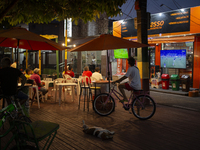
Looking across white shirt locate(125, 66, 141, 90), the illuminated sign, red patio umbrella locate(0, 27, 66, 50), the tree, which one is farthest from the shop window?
the tree

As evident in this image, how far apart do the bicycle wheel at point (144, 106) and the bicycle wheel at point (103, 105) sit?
76cm

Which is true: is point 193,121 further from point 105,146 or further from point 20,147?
point 20,147

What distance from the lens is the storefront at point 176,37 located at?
465 inches

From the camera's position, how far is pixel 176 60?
549 inches

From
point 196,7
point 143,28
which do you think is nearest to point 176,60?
point 196,7

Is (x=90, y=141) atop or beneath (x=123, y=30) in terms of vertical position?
beneath

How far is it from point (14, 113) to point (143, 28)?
6.50 m

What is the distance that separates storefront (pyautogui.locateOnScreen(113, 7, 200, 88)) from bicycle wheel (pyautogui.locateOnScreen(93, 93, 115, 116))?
296 inches

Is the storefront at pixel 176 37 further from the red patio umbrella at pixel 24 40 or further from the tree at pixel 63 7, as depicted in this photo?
the tree at pixel 63 7

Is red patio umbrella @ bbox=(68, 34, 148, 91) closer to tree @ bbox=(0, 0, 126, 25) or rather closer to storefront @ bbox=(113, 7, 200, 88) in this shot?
tree @ bbox=(0, 0, 126, 25)

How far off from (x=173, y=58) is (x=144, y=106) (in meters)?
8.93

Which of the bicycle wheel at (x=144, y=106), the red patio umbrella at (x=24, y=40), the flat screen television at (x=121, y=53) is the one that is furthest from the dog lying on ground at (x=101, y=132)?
the flat screen television at (x=121, y=53)

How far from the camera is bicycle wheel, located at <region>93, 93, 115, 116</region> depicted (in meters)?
6.66

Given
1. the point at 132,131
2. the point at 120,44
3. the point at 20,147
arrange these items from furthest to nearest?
the point at 120,44, the point at 132,131, the point at 20,147
